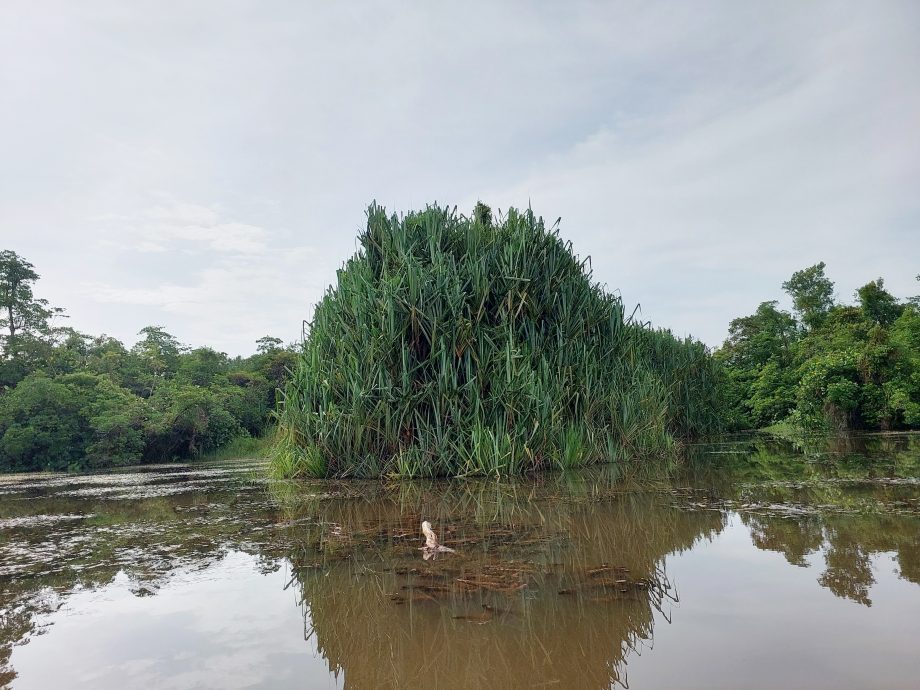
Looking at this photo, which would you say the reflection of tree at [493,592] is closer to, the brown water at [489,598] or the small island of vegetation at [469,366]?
the brown water at [489,598]

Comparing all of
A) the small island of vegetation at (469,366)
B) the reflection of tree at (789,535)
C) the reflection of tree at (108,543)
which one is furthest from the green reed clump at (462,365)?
the reflection of tree at (789,535)

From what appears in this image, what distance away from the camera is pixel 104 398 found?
67.2ft

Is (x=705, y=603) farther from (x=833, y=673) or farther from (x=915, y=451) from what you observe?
(x=915, y=451)

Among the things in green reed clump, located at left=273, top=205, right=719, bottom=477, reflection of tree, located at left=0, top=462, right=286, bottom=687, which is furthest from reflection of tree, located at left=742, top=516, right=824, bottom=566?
green reed clump, located at left=273, top=205, right=719, bottom=477

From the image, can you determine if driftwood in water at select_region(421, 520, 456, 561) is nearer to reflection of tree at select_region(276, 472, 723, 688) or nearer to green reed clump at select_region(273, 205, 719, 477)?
reflection of tree at select_region(276, 472, 723, 688)

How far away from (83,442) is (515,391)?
744 inches

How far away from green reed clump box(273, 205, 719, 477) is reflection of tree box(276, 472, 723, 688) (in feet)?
9.05

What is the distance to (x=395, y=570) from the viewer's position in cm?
235

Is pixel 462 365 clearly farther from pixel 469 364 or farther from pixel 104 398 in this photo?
pixel 104 398

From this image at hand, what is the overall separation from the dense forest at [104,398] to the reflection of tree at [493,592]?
1386 centimetres

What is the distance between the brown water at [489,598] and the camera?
145 cm

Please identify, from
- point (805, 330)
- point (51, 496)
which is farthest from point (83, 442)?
point (805, 330)

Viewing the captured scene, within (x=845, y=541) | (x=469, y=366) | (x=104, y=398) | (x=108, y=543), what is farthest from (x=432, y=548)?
(x=104, y=398)

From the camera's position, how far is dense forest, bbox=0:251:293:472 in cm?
1819
